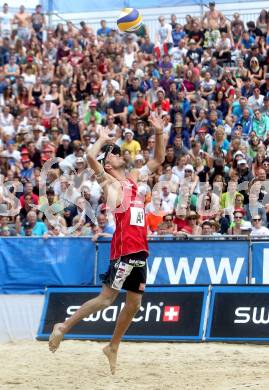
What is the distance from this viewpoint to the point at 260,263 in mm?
12883

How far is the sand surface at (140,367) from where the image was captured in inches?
352

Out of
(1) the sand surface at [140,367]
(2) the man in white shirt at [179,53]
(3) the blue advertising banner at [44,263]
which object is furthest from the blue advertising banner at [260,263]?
(2) the man in white shirt at [179,53]

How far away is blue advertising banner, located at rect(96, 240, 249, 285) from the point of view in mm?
12961

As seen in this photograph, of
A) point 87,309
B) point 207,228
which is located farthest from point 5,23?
point 87,309

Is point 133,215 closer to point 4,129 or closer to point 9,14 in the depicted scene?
point 4,129

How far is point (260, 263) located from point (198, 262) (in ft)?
2.93

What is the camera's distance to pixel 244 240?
12.9 meters

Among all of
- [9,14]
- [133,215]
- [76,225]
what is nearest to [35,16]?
[9,14]

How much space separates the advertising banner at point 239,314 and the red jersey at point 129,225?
121 inches

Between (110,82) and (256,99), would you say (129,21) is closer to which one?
(256,99)

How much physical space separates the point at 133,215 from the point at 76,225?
6188mm

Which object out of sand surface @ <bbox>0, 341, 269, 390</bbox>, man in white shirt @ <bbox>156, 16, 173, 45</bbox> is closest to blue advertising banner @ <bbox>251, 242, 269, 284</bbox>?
sand surface @ <bbox>0, 341, 269, 390</bbox>

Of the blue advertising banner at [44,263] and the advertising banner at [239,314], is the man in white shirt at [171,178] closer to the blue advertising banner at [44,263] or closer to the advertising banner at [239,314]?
the blue advertising banner at [44,263]

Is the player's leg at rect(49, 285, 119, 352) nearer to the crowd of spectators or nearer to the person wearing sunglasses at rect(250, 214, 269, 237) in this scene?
the crowd of spectators
